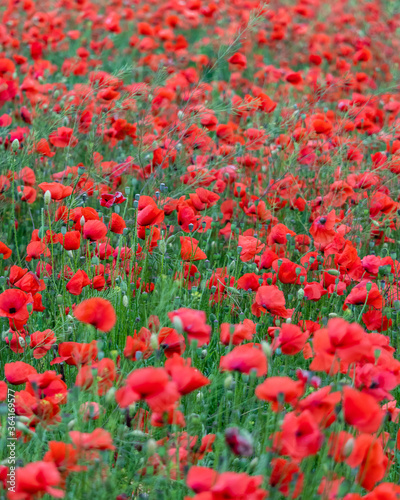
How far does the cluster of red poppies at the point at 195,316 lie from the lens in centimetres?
135

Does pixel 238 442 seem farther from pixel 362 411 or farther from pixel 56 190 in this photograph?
pixel 56 190

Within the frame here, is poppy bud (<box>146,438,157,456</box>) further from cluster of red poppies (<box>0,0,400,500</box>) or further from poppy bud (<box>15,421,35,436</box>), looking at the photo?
poppy bud (<box>15,421,35,436</box>)

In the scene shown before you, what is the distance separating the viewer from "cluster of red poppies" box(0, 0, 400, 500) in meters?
1.35

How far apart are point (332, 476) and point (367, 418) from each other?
217mm

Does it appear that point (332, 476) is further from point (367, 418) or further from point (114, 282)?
point (114, 282)

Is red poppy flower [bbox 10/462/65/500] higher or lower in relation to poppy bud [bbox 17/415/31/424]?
higher

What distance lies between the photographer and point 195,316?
1443 mm

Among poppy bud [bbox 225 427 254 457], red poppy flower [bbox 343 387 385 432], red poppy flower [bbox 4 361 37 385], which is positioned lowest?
red poppy flower [bbox 4 361 37 385]

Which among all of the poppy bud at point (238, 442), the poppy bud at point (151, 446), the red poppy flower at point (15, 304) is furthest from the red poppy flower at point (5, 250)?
the poppy bud at point (238, 442)

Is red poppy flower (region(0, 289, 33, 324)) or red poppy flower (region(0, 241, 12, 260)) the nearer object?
red poppy flower (region(0, 289, 33, 324))

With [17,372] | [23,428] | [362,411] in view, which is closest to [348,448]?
[362,411]

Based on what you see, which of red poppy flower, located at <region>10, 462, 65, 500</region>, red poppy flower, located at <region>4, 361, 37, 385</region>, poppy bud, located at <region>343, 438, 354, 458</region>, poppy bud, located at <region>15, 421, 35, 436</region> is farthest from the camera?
red poppy flower, located at <region>4, 361, 37, 385</region>

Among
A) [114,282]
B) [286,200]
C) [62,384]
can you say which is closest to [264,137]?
[286,200]

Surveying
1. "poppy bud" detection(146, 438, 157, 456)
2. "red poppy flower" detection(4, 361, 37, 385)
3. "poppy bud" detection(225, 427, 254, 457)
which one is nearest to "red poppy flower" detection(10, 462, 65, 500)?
"poppy bud" detection(146, 438, 157, 456)
